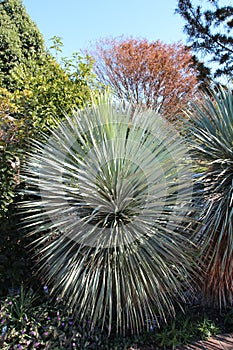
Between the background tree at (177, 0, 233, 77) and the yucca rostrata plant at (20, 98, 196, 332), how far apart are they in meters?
6.78

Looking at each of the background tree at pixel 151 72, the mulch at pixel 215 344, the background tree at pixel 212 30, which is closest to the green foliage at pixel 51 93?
the mulch at pixel 215 344

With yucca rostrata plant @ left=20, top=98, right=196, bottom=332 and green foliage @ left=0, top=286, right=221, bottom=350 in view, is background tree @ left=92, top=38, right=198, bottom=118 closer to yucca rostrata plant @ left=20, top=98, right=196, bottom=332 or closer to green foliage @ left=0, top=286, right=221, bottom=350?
yucca rostrata plant @ left=20, top=98, right=196, bottom=332

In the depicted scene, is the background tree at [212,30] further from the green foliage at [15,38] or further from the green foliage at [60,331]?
the green foliage at [60,331]

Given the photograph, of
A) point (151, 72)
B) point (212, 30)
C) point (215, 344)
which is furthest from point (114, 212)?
point (151, 72)

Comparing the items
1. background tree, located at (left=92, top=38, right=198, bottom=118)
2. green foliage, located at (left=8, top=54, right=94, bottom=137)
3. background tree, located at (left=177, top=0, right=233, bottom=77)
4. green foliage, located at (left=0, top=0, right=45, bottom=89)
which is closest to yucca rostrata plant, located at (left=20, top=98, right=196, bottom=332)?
green foliage, located at (left=8, top=54, right=94, bottom=137)

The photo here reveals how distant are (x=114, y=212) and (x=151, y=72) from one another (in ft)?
38.5

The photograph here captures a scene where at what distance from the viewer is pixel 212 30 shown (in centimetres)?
901

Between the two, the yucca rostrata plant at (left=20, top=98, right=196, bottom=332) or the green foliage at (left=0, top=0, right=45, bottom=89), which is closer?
the yucca rostrata plant at (left=20, top=98, right=196, bottom=332)

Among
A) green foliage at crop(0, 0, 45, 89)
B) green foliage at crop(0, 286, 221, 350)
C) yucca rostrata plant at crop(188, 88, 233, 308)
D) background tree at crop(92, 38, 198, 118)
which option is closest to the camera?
green foliage at crop(0, 286, 221, 350)

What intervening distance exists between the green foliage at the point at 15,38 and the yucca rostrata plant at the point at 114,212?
3.15 m

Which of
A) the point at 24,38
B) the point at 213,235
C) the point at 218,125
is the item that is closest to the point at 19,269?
the point at 213,235

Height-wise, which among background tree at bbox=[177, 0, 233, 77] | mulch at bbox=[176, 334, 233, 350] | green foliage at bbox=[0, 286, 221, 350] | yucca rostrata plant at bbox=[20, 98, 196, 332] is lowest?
mulch at bbox=[176, 334, 233, 350]

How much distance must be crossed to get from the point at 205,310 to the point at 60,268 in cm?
177

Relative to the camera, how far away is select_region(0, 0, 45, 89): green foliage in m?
5.85
